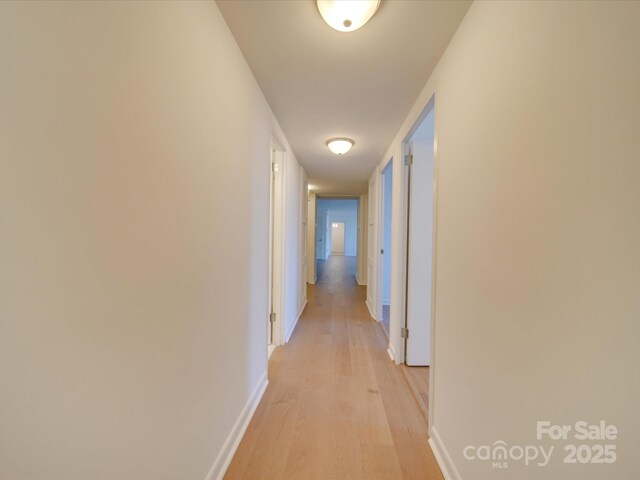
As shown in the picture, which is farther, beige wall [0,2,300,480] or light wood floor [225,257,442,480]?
light wood floor [225,257,442,480]

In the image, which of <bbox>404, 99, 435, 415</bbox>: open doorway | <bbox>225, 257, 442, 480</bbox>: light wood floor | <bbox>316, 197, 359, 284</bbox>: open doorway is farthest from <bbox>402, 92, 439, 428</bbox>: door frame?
<bbox>316, 197, 359, 284</bbox>: open doorway

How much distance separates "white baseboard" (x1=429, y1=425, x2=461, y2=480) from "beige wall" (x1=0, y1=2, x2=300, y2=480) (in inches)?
44.2

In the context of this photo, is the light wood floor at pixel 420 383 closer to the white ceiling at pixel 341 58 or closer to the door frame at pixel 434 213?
the door frame at pixel 434 213

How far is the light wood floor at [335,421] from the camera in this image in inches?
55.7

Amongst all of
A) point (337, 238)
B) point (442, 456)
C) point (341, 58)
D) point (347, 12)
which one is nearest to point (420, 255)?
point (442, 456)

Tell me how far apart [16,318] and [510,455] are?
4.47 ft

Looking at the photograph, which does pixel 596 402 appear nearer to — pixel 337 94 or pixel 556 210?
pixel 556 210

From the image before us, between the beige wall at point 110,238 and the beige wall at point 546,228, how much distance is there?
1125 mm

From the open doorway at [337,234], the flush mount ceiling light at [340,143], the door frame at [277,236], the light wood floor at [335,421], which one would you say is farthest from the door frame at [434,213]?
the open doorway at [337,234]

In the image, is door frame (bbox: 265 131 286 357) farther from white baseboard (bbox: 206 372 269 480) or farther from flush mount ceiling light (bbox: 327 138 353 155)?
white baseboard (bbox: 206 372 269 480)

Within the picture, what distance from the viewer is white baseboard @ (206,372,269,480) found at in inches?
51.2

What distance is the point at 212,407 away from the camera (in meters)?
1.26

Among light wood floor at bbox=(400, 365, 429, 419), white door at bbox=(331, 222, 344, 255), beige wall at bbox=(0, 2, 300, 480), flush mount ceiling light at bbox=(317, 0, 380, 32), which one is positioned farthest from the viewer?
white door at bbox=(331, 222, 344, 255)

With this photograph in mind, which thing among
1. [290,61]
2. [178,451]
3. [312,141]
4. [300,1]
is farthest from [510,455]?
[312,141]
